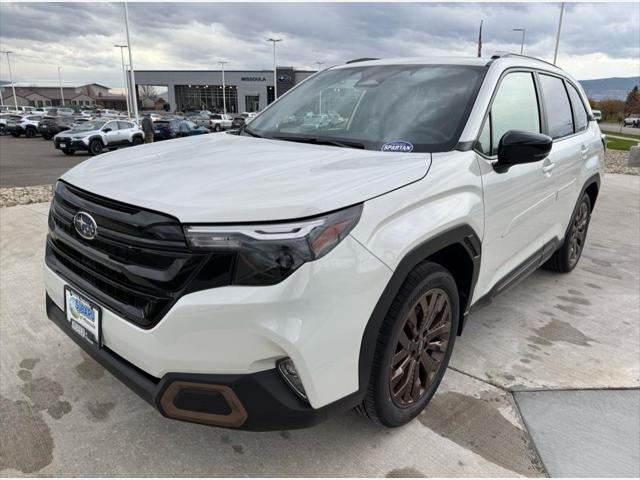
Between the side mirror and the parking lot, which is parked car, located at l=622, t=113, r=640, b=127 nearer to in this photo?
the parking lot

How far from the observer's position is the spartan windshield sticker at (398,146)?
2.52 m

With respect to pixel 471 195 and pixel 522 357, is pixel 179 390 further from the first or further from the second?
pixel 522 357

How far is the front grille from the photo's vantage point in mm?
1725

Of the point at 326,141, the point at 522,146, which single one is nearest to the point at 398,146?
the point at 326,141

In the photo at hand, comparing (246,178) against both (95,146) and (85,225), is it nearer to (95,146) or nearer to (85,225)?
(85,225)

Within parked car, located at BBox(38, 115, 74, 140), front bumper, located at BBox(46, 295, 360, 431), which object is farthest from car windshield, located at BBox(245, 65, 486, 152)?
parked car, located at BBox(38, 115, 74, 140)

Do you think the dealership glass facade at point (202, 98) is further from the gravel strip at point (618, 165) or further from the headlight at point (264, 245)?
the headlight at point (264, 245)

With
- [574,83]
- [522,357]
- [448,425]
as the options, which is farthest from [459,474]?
[574,83]

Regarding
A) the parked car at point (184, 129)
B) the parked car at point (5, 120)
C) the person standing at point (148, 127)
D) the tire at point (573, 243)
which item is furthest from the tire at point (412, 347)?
the parked car at point (5, 120)

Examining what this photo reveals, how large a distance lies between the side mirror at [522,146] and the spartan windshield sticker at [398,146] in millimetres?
502

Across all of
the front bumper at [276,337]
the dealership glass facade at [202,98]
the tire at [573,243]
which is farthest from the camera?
the dealership glass facade at [202,98]

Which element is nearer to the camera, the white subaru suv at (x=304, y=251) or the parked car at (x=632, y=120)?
the white subaru suv at (x=304, y=251)

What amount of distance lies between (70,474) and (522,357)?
2.65 m

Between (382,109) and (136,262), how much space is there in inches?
68.6
